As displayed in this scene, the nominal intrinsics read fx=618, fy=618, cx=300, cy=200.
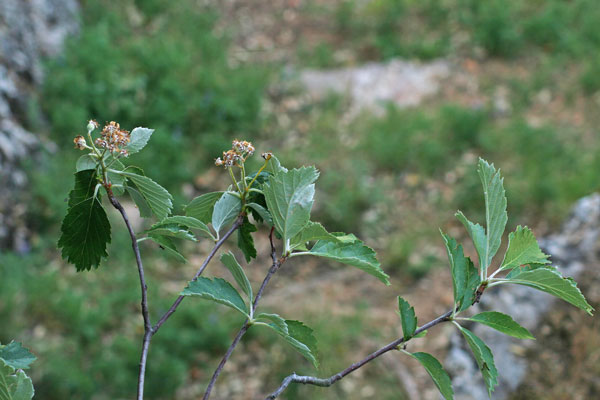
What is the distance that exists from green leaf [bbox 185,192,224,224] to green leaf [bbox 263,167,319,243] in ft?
0.45

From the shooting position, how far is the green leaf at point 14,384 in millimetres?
704

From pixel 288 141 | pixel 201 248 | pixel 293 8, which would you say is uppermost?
pixel 293 8

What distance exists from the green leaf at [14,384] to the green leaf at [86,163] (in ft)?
0.88

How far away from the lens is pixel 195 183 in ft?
16.5

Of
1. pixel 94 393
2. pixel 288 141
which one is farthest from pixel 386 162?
pixel 94 393

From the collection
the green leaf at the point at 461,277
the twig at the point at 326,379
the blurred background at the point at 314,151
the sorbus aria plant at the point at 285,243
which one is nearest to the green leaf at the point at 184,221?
the sorbus aria plant at the point at 285,243

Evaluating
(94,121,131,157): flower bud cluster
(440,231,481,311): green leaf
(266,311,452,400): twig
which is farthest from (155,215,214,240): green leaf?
(440,231,481,311): green leaf

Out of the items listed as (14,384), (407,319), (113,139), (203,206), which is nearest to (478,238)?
(407,319)

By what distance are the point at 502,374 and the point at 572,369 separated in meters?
0.29

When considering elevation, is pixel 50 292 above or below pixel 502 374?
above

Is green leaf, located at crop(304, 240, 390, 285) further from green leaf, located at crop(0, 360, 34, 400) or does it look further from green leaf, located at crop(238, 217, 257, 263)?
green leaf, located at crop(0, 360, 34, 400)

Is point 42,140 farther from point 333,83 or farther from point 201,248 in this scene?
point 333,83

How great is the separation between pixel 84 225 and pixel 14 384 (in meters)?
0.22

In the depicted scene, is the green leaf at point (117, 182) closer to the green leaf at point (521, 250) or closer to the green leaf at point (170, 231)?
the green leaf at point (170, 231)
